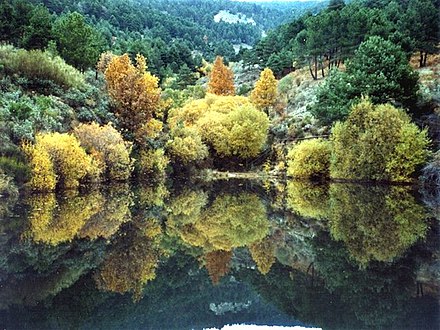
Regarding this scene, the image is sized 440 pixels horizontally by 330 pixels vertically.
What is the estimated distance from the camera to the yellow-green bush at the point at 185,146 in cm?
6034

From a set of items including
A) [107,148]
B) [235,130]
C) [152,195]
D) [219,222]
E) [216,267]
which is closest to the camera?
[216,267]

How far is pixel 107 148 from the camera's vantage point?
46.2 meters

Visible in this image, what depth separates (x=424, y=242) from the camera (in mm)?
19891

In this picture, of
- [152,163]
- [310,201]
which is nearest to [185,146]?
[152,163]

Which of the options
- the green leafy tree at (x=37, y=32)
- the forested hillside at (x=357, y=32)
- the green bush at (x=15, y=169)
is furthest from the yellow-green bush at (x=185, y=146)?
the green bush at (x=15, y=169)

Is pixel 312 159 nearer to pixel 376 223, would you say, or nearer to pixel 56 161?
pixel 56 161

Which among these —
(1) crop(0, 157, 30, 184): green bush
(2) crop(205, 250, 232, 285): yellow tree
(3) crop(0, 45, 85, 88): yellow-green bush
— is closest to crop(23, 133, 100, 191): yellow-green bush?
(1) crop(0, 157, 30, 184): green bush

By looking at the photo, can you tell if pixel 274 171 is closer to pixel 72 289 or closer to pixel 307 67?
pixel 307 67

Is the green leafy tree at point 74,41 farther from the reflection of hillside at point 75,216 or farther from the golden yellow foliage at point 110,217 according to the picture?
the reflection of hillside at point 75,216

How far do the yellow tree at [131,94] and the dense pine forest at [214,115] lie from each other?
115 millimetres

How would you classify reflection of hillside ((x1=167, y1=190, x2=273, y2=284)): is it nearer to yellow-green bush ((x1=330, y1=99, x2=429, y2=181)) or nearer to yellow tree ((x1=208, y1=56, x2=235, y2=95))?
yellow-green bush ((x1=330, y1=99, x2=429, y2=181))

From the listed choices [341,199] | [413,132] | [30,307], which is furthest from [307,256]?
[413,132]

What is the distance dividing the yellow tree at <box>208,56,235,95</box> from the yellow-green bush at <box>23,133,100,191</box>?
5417 cm

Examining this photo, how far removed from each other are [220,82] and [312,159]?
41.8 metres
